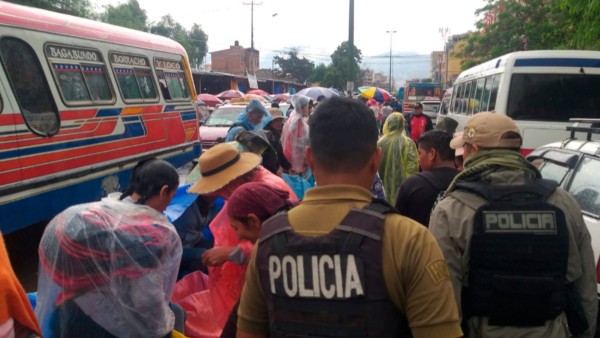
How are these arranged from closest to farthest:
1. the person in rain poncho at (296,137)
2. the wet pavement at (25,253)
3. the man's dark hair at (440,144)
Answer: the man's dark hair at (440,144) → the wet pavement at (25,253) → the person in rain poncho at (296,137)

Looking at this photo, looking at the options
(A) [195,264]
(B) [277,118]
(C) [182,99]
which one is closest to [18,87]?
(B) [277,118]

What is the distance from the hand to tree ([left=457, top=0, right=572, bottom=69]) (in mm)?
16291

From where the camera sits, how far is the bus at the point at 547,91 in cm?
832

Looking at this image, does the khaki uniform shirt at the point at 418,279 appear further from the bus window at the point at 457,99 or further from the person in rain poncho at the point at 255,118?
the bus window at the point at 457,99

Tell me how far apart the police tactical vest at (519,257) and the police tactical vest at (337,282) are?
0.89 metres

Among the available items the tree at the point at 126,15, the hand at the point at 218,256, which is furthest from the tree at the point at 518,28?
the tree at the point at 126,15

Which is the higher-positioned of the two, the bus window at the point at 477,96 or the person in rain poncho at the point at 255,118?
the person in rain poncho at the point at 255,118

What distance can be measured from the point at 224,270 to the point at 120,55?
23.1ft

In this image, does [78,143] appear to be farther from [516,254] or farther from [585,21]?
[585,21]

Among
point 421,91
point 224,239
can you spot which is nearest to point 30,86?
point 224,239

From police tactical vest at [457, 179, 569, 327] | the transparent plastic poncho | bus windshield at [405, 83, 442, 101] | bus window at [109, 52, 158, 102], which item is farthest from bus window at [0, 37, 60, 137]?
bus windshield at [405, 83, 442, 101]

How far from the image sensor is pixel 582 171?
4.21 m

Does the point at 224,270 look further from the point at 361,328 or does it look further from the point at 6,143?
the point at 6,143

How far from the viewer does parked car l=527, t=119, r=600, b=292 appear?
13.0ft
